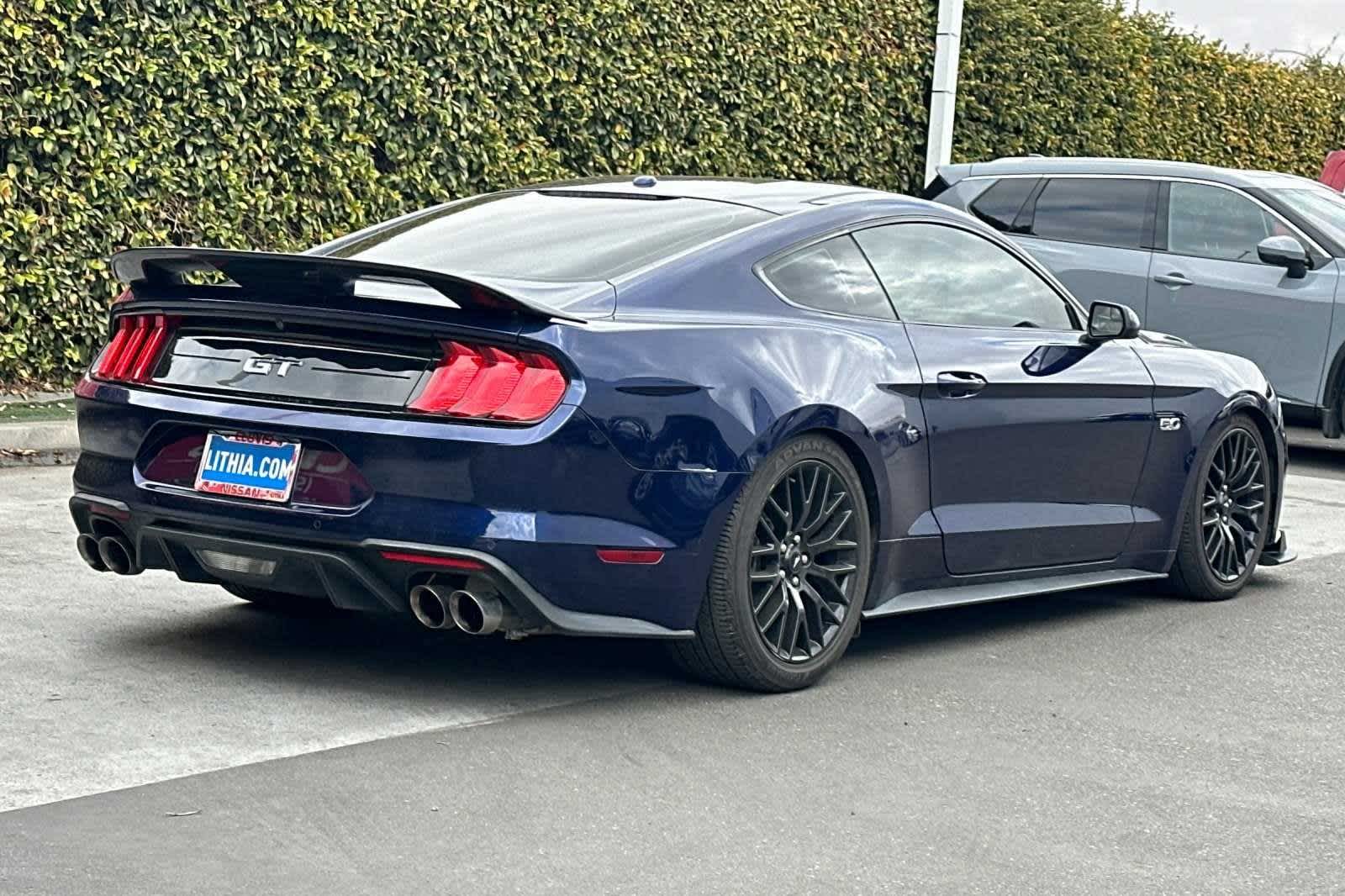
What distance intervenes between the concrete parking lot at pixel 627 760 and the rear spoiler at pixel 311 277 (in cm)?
105

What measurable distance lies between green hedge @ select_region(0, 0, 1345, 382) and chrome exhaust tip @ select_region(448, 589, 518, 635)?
21.3ft

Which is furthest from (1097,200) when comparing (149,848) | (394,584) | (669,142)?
(149,848)

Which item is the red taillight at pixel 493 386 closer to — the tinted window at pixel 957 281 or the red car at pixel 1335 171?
the tinted window at pixel 957 281

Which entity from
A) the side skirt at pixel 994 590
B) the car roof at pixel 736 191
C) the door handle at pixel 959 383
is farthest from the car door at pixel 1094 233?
the door handle at pixel 959 383

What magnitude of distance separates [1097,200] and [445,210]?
733 centimetres

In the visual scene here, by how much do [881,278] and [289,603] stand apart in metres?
2.07

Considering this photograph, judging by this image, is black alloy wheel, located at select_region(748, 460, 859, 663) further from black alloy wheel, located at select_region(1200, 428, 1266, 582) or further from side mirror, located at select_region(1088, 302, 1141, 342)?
black alloy wheel, located at select_region(1200, 428, 1266, 582)

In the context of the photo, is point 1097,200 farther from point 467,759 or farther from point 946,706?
point 467,759

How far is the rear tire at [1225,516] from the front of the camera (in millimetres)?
7688

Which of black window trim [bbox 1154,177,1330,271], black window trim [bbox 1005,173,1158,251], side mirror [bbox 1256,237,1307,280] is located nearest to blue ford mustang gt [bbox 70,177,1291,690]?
side mirror [bbox 1256,237,1307,280]

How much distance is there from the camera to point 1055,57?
59.1 feet

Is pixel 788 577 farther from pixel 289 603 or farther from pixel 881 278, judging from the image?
pixel 289 603

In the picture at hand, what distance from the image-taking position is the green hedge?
1127 cm

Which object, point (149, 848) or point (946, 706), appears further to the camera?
point (946, 706)
